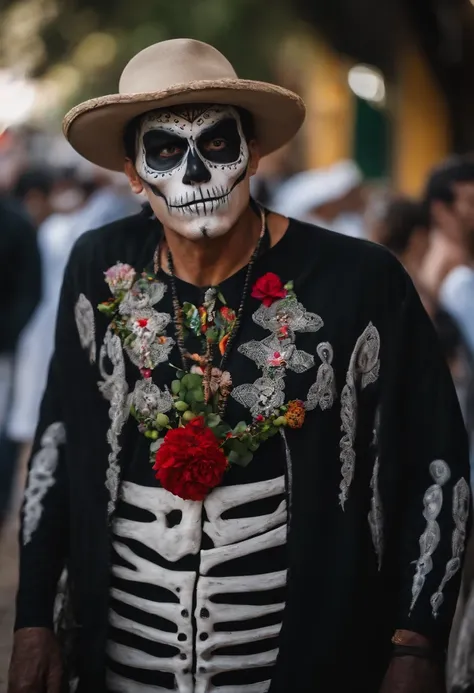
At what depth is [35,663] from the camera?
372cm

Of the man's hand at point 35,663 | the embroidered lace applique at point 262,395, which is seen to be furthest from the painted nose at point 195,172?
the man's hand at point 35,663

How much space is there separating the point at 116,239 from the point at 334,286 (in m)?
0.68

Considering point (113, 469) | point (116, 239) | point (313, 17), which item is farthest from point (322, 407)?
point (313, 17)

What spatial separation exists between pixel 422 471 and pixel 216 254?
0.79m

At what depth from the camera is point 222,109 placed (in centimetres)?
381

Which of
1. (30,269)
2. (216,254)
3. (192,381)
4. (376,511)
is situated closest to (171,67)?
(216,254)

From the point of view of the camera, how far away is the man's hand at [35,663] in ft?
12.1

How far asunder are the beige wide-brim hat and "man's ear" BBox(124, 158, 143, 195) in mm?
65

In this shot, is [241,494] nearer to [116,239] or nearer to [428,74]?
[116,239]

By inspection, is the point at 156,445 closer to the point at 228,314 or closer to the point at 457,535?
the point at 228,314

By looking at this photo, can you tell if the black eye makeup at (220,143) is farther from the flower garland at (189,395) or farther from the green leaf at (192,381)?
the green leaf at (192,381)

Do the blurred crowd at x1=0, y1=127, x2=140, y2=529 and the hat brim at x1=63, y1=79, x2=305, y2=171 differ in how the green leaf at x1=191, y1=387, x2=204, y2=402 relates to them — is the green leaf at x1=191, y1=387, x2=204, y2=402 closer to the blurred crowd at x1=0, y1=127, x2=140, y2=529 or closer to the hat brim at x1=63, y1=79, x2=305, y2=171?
the hat brim at x1=63, y1=79, x2=305, y2=171

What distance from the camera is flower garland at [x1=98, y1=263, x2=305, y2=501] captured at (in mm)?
3562

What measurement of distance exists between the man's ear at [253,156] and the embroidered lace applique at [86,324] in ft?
1.88
